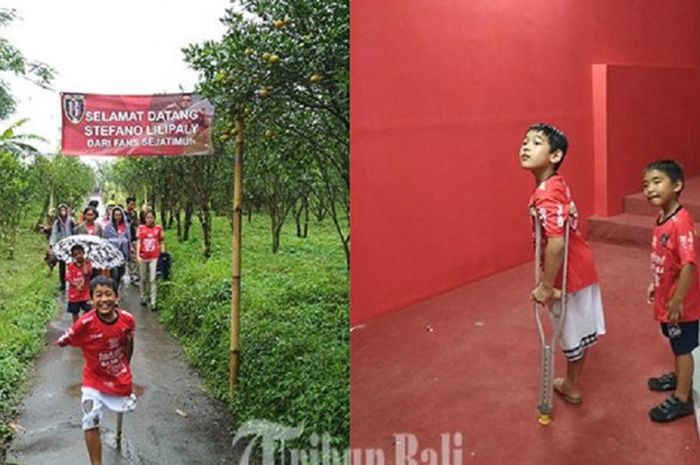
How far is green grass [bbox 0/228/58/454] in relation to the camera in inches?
75.3

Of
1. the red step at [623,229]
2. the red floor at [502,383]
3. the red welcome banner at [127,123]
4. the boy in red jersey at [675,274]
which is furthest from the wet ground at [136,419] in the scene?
the red step at [623,229]

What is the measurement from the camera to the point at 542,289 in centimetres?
139

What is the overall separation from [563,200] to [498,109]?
1.62ft

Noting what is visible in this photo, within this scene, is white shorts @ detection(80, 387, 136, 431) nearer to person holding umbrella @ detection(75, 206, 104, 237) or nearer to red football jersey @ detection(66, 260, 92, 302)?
red football jersey @ detection(66, 260, 92, 302)

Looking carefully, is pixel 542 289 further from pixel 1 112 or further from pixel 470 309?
pixel 1 112

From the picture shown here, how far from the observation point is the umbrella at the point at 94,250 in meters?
1.99

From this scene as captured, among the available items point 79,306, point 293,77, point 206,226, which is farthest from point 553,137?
point 206,226

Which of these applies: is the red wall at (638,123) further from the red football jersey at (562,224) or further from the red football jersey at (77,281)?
the red football jersey at (77,281)

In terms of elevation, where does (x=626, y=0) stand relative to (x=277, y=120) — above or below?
above

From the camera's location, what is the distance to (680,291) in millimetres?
1429

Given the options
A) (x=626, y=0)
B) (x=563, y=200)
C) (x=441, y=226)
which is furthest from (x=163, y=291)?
(x=626, y=0)

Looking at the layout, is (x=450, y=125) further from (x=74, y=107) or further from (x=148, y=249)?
(x=148, y=249)

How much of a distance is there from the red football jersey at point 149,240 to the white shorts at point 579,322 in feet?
4.71

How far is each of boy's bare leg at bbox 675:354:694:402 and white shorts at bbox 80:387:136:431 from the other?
1468 mm
